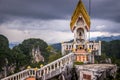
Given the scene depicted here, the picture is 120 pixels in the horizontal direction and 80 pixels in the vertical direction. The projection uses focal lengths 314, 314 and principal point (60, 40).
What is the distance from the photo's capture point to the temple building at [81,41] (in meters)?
35.0

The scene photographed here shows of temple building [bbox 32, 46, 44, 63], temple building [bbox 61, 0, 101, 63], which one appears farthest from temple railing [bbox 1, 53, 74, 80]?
temple building [bbox 32, 46, 44, 63]

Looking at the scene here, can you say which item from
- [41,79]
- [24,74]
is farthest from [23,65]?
[41,79]

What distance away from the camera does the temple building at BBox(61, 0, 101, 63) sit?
35.0 metres

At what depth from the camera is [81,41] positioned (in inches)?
1459

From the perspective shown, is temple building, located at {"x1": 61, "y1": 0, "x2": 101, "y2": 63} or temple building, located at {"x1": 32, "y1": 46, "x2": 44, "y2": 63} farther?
temple building, located at {"x1": 32, "y1": 46, "x2": 44, "y2": 63}

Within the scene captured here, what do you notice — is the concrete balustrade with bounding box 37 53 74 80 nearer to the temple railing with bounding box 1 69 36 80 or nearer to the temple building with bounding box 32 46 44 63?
the temple railing with bounding box 1 69 36 80

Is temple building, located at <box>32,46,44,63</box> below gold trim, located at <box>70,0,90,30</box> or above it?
below

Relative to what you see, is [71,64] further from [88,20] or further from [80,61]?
[88,20]

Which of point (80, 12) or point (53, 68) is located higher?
point (80, 12)

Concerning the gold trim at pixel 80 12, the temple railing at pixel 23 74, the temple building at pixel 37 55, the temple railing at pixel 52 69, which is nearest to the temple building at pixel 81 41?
the gold trim at pixel 80 12

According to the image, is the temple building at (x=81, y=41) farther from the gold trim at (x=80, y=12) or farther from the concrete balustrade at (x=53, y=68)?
the concrete balustrade at (x=53, y=68)

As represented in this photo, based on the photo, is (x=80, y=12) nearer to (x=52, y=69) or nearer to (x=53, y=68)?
(x=53, y=68)

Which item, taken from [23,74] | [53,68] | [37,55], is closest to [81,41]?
[53,68]

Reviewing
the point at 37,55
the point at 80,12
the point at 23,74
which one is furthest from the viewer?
the point at 37,55
